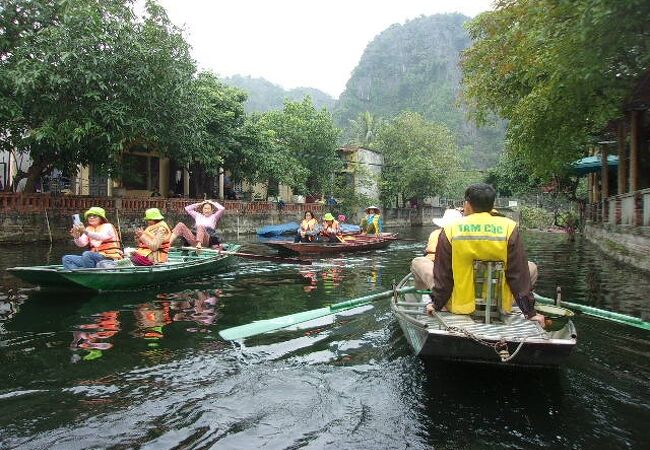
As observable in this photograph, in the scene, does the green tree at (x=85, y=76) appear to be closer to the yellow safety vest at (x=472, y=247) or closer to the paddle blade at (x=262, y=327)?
the paddle blade at (x=262, y=327)

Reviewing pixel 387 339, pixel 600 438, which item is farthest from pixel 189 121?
pixel 600 438

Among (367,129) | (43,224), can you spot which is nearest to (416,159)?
(367,129)

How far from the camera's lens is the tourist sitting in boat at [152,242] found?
9141 mm

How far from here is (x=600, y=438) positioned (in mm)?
3760

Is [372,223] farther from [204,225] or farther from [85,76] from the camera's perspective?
[85,76]

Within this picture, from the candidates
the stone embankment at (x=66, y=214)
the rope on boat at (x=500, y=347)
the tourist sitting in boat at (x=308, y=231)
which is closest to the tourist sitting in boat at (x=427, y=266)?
the rope on boat at (x=500, y=347)

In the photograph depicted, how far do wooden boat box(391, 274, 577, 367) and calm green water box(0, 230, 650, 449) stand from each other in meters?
0.43

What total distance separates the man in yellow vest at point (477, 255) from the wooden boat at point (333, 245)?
9.97 m

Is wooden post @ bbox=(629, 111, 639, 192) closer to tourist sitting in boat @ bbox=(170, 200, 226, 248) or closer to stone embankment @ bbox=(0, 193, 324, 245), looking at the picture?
tourist sitting in boat @ bbox=(170, 200, 226, 248)

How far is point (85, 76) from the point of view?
14.3m

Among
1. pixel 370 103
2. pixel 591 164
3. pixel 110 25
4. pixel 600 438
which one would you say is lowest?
pixel 600 438

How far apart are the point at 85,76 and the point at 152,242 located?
7.63m

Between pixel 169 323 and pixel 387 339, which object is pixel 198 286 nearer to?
pixel 169 323

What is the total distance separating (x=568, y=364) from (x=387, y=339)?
2035 millimetres
